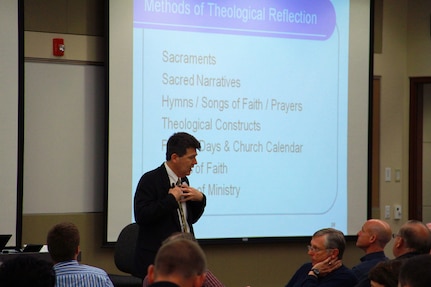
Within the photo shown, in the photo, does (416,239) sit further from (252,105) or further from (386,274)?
(252,105)

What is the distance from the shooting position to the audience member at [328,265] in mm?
4297

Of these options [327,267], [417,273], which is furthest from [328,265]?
[417,273]

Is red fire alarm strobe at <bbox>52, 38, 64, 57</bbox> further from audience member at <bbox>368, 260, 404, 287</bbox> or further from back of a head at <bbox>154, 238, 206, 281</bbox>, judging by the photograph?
back of a head at <bbox>154, 238, 206, 281</bbox>

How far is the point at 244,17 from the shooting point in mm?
6617

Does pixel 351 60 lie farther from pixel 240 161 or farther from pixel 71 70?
pixel 71 70

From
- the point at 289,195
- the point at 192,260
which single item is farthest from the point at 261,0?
the point at 192,260

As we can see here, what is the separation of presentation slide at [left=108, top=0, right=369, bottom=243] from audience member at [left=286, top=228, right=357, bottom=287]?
2029 millimetres

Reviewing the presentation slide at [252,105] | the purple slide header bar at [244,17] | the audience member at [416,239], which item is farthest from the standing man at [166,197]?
the purple slide header bar at [244,17]

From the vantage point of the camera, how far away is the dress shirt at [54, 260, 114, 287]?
3.24 meters

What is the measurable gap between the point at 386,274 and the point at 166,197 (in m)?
1.37

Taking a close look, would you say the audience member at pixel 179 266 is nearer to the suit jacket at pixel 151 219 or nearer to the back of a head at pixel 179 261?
the back of a head at pixel 179 261

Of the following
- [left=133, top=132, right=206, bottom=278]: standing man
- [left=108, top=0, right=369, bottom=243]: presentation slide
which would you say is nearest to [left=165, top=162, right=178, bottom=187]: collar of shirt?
[left=133, top=132, right=206, bottom=278]: standing man

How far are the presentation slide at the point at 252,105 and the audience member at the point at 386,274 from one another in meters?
3.21

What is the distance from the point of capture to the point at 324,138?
6.88m
